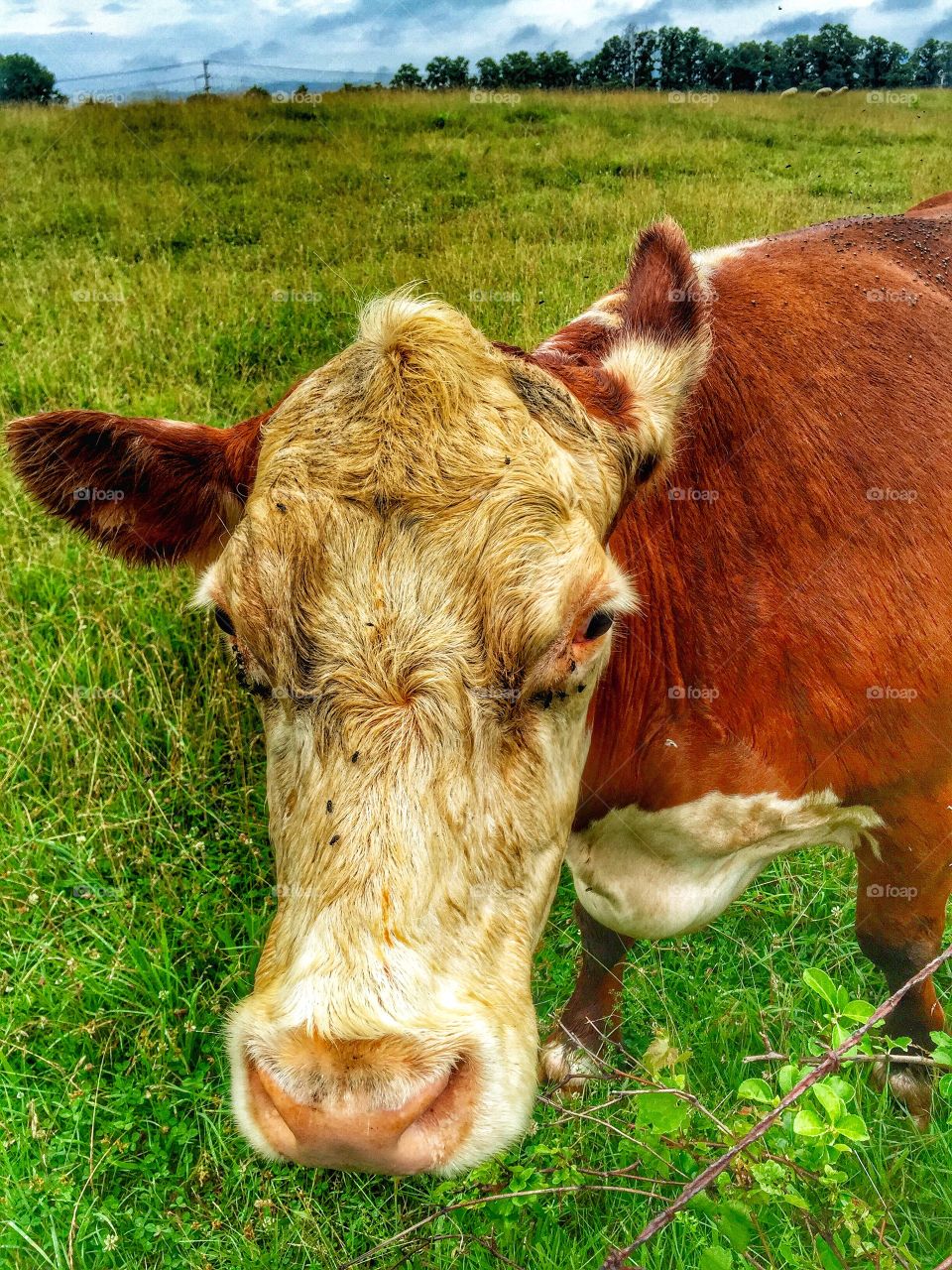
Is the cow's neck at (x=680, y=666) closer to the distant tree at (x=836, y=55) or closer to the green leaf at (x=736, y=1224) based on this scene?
the green leaf at (x=736, y=1224)

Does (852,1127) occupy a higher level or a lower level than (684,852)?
higher

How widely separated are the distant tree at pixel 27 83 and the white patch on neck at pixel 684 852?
1104 centimetres

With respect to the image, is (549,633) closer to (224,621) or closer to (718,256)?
(224,621)

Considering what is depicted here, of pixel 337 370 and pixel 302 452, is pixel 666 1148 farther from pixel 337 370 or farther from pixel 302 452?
pixel 337 370

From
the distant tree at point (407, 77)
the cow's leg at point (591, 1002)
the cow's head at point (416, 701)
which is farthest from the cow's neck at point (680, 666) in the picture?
the distant tree at point (407, 77)

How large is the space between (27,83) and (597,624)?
12031 millimetres

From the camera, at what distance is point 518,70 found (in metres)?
12.3

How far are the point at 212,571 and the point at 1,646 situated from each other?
2.86 meters

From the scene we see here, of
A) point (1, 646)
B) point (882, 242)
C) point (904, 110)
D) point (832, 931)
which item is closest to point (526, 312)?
point (882, 242)

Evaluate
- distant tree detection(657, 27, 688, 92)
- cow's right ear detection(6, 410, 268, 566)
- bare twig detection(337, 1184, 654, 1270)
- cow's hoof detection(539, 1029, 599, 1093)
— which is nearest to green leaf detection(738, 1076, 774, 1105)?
bare twig detection(337, 1184, 654, 1270)

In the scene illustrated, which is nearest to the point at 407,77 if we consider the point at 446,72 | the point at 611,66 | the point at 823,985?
the point at 446,72

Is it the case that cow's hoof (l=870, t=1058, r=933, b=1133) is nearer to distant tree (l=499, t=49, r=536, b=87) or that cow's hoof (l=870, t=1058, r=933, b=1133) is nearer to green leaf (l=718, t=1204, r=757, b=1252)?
green leaf (l=718, t=1204, r=757, b=1252)

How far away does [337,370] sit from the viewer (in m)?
2.21

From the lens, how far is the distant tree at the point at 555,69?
12.5 meters
